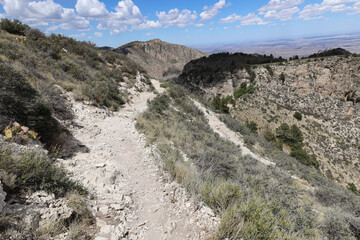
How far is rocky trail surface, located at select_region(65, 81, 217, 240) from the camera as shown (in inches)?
120

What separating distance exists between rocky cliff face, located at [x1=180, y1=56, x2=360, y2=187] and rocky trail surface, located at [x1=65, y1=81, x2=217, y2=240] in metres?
27.3

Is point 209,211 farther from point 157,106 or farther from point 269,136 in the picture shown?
point 269,136

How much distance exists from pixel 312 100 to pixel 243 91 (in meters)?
14.0

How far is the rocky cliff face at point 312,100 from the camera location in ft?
86.7

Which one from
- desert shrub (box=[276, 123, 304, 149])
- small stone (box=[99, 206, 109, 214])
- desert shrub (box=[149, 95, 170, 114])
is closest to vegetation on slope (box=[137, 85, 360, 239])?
small stone (box=[99, 206, 109, 214])

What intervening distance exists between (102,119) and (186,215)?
7.01m

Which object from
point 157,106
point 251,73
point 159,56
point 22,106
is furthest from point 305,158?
point 159,56

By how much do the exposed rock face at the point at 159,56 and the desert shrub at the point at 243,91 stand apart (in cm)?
7291

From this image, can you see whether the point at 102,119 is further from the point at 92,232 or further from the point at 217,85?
the point at 217,85

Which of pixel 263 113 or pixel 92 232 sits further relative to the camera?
pixel 263 113

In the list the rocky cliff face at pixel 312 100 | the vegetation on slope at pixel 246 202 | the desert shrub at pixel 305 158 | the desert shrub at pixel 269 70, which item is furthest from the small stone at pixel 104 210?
the desert shrub at pixel 269 70

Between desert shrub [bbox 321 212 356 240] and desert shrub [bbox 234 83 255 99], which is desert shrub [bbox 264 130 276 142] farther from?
desert shrub [bbox 321 212 356 240]

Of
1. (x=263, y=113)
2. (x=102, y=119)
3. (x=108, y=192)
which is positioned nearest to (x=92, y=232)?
(x=108, y=192)

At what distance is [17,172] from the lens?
2.83 metres
